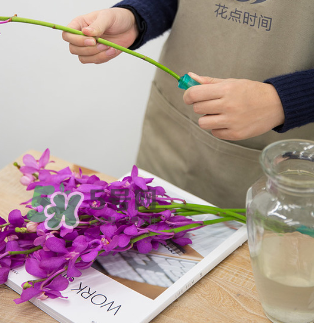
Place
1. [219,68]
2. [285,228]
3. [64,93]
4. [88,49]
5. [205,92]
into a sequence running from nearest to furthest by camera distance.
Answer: [285,228], [205,92], [88,49], [219,68], [64,93]

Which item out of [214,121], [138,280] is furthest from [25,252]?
[214,121]

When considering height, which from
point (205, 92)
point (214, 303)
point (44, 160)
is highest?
point (205, 92)

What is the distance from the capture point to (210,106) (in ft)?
1.69

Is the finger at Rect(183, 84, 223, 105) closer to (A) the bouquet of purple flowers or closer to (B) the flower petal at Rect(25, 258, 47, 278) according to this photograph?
(A) the bouquet of purple flowers

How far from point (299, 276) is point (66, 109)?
1.12 metres

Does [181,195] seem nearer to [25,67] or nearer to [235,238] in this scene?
[235,238]

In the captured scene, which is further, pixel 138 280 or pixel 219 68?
pixel 219 68

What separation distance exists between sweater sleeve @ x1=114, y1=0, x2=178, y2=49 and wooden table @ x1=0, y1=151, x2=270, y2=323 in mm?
403

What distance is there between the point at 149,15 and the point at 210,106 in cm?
29

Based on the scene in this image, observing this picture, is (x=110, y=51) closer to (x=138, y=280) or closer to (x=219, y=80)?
(x=219, y=80)

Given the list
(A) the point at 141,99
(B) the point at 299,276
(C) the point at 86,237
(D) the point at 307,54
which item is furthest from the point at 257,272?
(A) the point at 141,99

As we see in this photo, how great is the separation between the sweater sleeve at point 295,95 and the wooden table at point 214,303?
0.19m

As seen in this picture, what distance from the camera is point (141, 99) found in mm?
1404

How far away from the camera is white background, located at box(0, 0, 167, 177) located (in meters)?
1.27
